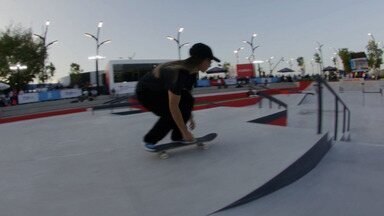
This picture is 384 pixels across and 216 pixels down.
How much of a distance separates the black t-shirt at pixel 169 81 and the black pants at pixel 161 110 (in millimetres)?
67

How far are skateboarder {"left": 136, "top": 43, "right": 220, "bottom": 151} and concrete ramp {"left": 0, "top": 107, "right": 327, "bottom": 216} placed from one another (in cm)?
25

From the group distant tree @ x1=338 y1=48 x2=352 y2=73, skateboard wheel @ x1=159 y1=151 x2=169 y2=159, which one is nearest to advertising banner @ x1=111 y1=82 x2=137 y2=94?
skateboard wheel @ x1=159 y1=151 x2=169 y2=159

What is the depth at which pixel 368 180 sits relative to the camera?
2910 mm

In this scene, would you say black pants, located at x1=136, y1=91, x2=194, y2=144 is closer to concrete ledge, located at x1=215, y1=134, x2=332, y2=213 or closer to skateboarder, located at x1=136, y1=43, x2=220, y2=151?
skateboarder, located at x1=136, y1=43, x2=220, y2=151

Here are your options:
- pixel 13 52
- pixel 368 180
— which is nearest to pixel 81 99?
pixel 13 52

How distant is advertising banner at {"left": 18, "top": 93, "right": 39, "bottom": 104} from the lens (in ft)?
86.3

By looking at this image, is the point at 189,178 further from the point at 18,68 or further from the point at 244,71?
the point at 244,71

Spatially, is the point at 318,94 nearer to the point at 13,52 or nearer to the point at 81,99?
the point at 81,99

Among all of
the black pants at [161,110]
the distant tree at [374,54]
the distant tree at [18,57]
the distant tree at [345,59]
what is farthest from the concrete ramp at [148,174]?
→ the distant tree at [345,59]

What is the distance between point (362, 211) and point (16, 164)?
3.34 m

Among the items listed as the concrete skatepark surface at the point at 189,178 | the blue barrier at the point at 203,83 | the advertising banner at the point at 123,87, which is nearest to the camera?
the concrete skatepark surface at the point at 189,178

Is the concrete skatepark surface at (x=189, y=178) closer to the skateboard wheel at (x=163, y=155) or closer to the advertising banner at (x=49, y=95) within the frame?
the skateboard wheel at (x=163, y=155)

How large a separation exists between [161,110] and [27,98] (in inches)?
1036

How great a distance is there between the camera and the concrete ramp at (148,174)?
2373 millimetres
